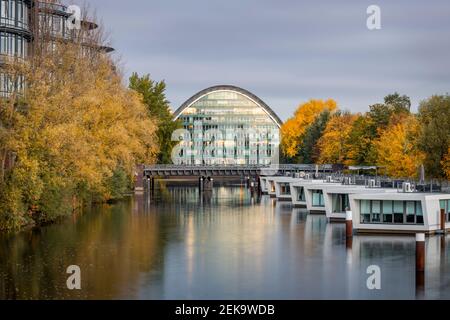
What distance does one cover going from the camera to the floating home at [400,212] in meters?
53.3

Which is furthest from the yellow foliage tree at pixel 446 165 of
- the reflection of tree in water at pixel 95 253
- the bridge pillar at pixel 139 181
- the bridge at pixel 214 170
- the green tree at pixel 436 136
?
the bridge pillar at pixel 139 181

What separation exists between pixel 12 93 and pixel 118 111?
20.3m

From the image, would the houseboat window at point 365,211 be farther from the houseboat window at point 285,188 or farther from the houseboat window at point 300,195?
the houseboat window at point 285,188

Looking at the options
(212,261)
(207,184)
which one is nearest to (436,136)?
(212,261)

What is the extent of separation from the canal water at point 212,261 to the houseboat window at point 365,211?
218 centimetres

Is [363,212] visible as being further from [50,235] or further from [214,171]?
[214,171]

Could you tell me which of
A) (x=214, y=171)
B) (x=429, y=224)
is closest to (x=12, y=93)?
(x=429, y=224)

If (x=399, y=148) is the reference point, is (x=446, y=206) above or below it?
below

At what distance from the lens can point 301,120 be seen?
15138 cm

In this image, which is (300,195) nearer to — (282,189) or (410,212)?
(282,189)

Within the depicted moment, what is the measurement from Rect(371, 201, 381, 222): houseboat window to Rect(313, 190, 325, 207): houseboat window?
2004 centimetres

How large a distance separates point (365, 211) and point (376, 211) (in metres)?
0.74

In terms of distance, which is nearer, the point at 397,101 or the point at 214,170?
the point at 397,101

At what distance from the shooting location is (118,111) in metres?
74.6
